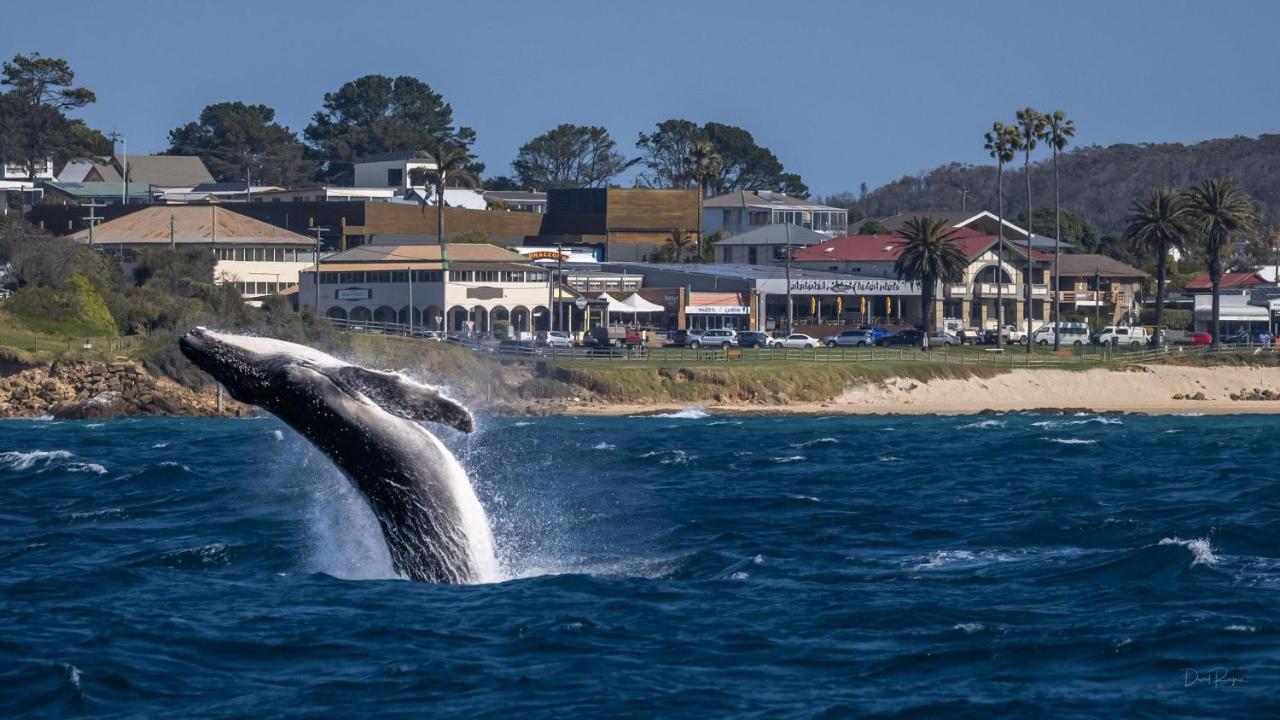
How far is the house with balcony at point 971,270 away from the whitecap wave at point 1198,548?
287ft

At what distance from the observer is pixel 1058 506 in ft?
109

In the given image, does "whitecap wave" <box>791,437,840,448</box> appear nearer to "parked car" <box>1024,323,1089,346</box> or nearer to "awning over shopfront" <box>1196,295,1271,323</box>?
"parked car" <box>1024,323,1089,346</box>

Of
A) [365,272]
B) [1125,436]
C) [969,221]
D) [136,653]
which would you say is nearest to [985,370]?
[1125,436]

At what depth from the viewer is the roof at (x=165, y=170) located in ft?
563

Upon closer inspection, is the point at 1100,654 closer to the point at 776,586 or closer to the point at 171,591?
the point at 776,586

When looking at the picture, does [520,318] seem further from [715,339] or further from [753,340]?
[753,340]

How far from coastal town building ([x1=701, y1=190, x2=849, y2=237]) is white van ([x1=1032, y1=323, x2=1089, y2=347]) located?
46.2 meters

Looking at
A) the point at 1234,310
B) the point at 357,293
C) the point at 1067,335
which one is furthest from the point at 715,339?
the point at 1234,310

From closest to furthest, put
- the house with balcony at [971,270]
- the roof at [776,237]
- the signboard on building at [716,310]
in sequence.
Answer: the signboard on building at [716,310], the house with balcony at [971,270], the roof at [776,237]

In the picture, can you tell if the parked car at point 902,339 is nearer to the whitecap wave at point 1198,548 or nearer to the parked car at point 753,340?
the parked car at point 753,340

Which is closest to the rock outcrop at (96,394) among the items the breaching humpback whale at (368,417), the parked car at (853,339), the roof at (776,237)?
the parked car at (853,339)

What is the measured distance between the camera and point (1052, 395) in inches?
3383

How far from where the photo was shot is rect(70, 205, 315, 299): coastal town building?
109 metres

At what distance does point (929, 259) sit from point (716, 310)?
582 inches
